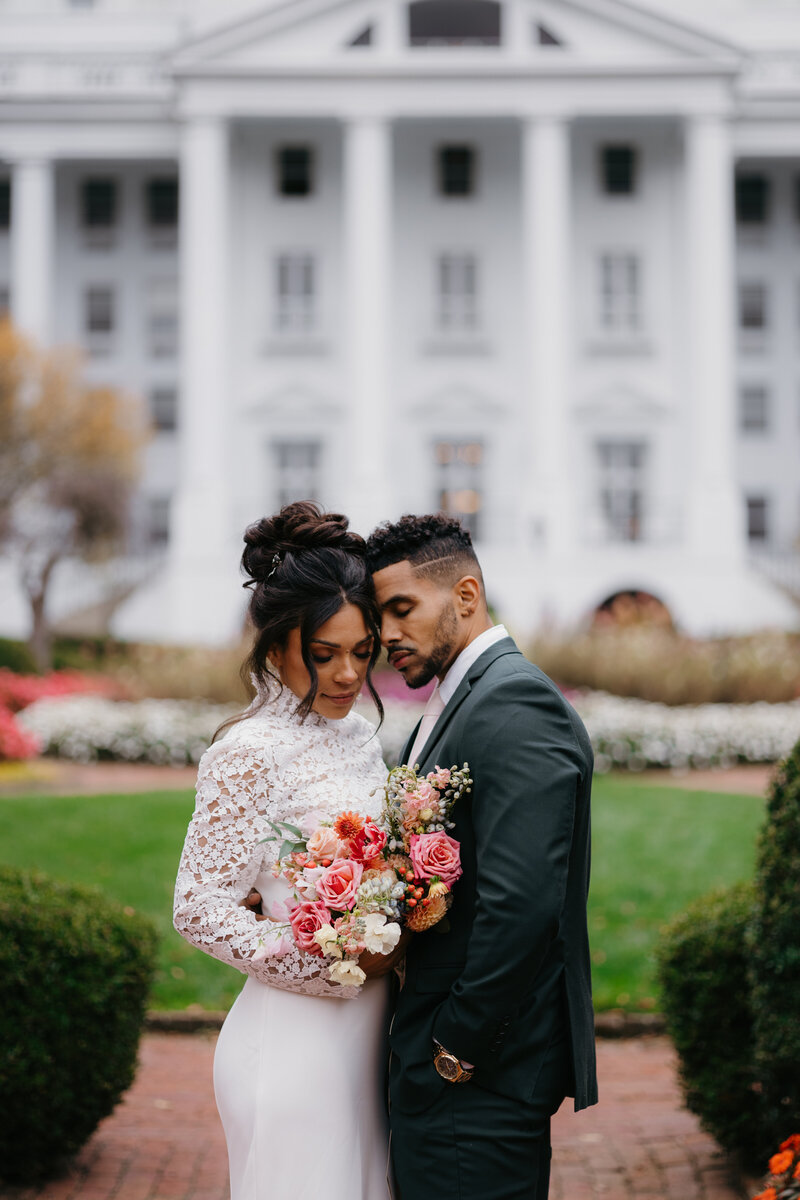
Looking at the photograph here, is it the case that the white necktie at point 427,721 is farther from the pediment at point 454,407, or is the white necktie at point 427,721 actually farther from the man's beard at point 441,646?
the pediment at point 454,407

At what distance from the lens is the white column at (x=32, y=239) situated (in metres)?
34.1

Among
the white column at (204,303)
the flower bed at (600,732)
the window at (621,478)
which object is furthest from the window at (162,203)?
the flower bed at (600,732)

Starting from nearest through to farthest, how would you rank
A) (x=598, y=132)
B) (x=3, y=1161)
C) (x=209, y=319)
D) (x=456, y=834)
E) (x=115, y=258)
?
(x=456, y=834), (x=3, y=1161), (x=209, y=319), (x=598, y=132), (x=115, y=258)

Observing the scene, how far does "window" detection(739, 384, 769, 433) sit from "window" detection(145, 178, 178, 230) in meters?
19.1

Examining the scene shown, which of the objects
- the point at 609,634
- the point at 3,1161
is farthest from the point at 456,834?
the point at 609,634

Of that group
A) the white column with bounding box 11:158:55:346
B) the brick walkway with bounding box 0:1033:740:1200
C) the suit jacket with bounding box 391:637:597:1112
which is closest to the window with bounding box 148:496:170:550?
the white column with bounding box 11:158:55:346

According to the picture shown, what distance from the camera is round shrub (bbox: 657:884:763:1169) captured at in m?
4.61

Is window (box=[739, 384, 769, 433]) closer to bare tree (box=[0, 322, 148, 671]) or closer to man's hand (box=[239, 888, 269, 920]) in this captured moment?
bare tree (box=[0, 322, 148, 671])

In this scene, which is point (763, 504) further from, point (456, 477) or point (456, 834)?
point (456, 834)

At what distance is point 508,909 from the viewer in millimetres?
2666

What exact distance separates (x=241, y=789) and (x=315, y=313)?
33650 mm

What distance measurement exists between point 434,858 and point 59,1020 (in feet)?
7.61

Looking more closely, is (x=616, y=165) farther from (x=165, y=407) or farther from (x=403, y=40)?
(x=165, y=407)

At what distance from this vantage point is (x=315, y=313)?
116 ft
